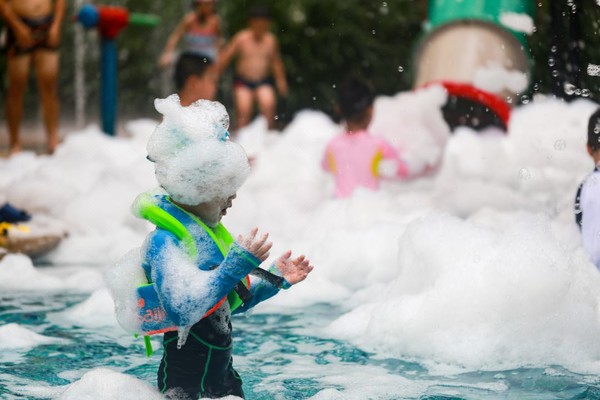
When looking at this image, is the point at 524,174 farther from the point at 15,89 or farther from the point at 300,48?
the point at 300,48

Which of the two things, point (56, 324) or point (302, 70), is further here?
point (302, 70)

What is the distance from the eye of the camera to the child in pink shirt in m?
6.62

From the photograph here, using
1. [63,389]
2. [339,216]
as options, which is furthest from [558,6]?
[63,389]

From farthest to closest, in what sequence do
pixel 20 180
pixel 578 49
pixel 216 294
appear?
pixel 578 49 < pixel 20 180 < pixel 216 294

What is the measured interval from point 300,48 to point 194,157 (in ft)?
33.6

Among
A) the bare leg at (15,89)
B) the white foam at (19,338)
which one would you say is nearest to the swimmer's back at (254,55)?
the bare leg at (15,89)

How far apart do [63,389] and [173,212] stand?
90 centimetres

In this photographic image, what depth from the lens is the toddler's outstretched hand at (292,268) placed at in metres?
2.87

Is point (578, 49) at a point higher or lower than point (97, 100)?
lower

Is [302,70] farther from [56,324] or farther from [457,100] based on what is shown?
[56,324]

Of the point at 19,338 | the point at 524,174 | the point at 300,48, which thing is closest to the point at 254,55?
the point at 300,48

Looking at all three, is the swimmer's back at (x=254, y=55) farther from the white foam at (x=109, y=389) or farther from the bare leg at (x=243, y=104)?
the white foam at (x=109, y=389)

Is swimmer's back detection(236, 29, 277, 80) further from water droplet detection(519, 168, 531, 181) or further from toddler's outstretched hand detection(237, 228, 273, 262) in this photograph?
toddler's outstretched hand detection(237, 228, 273, 262)

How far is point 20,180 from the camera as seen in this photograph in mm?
6879
